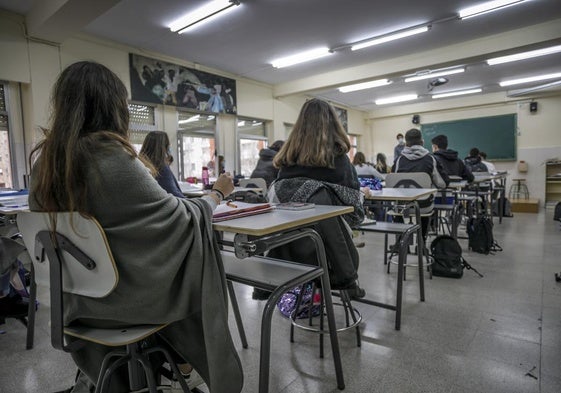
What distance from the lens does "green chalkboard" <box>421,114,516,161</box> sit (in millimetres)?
8703

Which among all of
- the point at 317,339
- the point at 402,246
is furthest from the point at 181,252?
the point at 402,246

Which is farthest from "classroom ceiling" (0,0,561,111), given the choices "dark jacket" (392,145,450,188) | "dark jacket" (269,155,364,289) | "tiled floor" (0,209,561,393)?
"tiled floor" (0,209,561,393)

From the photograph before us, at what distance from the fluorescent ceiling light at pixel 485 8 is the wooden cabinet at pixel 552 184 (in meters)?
5.73

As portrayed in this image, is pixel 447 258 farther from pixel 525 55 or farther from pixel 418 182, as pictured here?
pixel 525 55

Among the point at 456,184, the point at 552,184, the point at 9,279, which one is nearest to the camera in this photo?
the point at 9,279

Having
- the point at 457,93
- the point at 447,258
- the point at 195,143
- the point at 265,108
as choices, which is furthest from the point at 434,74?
the point at 447,258

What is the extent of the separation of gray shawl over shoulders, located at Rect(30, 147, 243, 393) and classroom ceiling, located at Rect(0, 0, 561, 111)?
10.3 feet

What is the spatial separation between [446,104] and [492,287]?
A: 8.17 m

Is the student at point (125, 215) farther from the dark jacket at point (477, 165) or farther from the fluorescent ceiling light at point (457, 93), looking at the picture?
the fluorescent ceiling light at point (457, 93)

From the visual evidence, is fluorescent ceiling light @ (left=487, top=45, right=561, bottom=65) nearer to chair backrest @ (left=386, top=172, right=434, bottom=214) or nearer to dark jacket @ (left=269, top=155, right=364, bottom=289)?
chair backrest @ (left=386, top=172, right=434, bottom=214)

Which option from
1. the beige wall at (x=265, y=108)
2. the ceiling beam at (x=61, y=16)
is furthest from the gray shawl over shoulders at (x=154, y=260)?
the ceiling beam at (x=61, y=16)

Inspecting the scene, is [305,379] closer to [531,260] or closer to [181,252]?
[181,252]

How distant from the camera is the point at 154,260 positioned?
828 millimetres

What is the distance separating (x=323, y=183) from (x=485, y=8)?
3.98 meters
